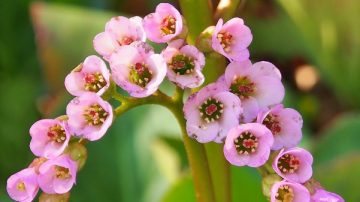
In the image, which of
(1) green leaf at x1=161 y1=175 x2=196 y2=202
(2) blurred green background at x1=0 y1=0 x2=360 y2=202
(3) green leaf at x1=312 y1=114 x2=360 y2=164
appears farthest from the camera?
(3) green leaf at x1=312 y1=114 x2=360 y2=164

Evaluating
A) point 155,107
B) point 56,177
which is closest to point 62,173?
point 56,177

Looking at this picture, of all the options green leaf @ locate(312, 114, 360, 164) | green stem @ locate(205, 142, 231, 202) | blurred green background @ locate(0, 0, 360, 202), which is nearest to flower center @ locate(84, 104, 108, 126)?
green stem @ locate(205, 142, 231, 202)

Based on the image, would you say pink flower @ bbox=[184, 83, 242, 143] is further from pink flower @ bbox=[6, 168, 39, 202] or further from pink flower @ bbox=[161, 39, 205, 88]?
pink flower @ bbox=[6, 168, 39, 202]

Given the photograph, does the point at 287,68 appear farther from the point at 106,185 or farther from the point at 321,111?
the point at 106,185

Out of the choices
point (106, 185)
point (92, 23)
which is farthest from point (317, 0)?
point (106, 185)

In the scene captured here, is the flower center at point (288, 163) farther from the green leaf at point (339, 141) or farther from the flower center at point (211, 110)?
the green leaf at point (339, 141)

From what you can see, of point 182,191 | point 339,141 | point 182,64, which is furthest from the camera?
point 339,141

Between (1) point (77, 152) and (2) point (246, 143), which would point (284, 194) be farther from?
(1) point (77, 152)
